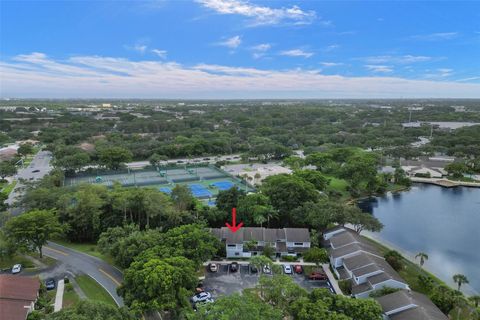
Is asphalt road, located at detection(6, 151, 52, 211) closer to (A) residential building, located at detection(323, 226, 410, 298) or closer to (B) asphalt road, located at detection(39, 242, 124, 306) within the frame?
(B) asphalt road, located at detection(39, 242, 124, 306)

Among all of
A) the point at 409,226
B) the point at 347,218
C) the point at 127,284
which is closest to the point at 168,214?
the point at 127,284

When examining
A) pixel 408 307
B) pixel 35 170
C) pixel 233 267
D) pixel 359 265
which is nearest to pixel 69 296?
pixel 233 267

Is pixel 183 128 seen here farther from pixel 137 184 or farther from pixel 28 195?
pixel 28 195

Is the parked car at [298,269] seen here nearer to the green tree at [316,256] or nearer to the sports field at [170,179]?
the green tree at [316,256]

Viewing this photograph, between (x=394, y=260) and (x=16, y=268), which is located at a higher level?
(x=394, y=260)

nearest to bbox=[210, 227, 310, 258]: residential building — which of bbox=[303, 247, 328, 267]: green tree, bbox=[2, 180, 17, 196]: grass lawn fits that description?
bbox=[303, 247, 328, 267]: green tree

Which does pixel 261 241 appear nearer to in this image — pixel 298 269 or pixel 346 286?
pixel 298 269
